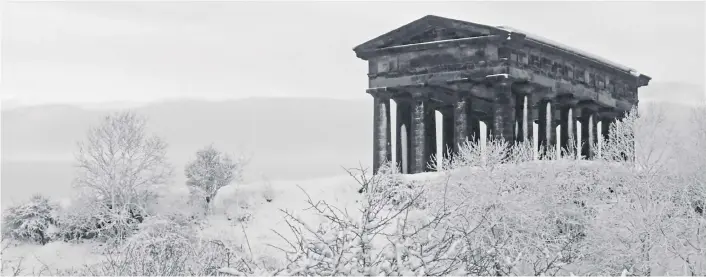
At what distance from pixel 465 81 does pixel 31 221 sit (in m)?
25.9

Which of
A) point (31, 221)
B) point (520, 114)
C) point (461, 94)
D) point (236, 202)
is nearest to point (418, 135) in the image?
point (461, 94)

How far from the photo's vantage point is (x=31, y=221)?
60.7 metres

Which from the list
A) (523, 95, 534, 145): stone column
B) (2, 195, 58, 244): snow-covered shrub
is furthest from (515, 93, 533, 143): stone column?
(2, 195, 58, 244): snow-covered shrub

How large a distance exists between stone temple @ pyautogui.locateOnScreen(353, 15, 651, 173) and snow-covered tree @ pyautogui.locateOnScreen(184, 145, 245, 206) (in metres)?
23.4

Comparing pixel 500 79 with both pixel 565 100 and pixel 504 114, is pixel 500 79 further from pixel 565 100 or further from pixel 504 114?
pixel 565 100

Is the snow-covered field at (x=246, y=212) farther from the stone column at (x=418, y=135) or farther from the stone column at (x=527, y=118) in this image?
the stone column at (x=527, y=118)

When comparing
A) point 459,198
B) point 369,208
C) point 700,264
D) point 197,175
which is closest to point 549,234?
point 459,198

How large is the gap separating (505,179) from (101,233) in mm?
25285

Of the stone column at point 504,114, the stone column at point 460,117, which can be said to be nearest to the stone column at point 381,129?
the stone column at point 460,117

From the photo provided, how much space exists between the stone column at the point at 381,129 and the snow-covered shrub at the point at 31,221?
19454 mm

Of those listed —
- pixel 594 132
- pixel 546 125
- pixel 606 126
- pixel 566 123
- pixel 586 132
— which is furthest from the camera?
pixel 606 126

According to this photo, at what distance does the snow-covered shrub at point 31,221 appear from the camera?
6066 centimetres

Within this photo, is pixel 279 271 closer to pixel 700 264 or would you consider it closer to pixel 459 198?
pixel 700 264

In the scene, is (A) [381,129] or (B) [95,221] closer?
(A) [381,129]
